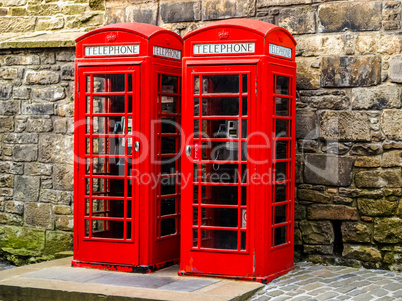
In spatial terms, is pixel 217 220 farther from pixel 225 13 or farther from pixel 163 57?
pixel 225 13

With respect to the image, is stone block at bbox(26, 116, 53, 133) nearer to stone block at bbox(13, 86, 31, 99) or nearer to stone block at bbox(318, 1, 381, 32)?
stone block at bbox(13, 86, 31, 99)

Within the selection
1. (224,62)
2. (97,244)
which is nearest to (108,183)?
(97,244)

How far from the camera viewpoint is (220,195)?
20.6ft

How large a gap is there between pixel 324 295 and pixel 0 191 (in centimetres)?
490

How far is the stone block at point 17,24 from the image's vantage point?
8859 mm

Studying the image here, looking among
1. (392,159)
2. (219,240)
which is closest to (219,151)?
(219,240)

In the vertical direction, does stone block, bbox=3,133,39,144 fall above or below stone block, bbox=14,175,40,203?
above

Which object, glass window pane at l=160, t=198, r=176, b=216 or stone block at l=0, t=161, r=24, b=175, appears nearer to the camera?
glass window pane at l=160, t=198, r=176, b=216

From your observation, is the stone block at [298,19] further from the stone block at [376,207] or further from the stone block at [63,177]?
the stone block at [63,177]

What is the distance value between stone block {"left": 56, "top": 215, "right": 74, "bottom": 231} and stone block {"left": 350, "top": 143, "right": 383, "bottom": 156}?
3673 millimetres

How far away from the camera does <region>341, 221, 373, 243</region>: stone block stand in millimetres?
6836

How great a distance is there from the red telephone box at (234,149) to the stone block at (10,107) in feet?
10.7

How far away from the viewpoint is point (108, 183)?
6883 millimetres

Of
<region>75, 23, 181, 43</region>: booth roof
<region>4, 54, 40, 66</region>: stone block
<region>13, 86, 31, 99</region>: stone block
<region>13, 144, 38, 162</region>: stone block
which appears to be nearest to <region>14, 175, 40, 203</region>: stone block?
<region>13, 144, 38, 162</region>: stone block
